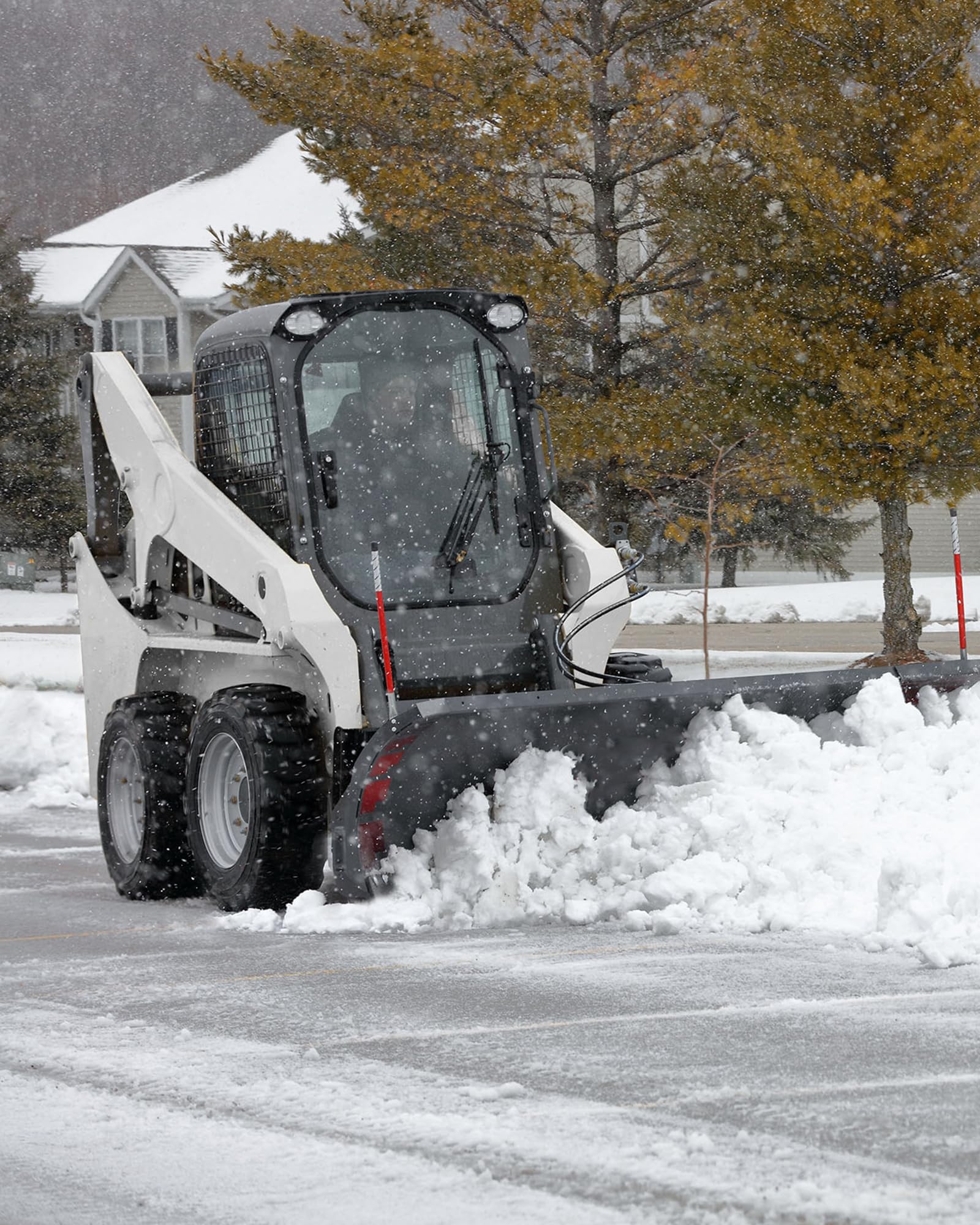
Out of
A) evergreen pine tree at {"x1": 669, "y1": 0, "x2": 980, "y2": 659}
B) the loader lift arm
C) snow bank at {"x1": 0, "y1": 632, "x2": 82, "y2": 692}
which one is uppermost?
evergreen pine tree at {"x1": 669, "y1": 0, "x2": 980, "y2": 659}

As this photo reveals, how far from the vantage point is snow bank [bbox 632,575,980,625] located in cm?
2686

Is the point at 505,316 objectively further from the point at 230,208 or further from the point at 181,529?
the point at 230,208

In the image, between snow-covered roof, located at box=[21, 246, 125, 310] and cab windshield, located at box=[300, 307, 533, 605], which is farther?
snow-covered roof, located at box=[21, 246, 125, 310]

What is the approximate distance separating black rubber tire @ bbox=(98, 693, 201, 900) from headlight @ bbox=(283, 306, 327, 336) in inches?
76.5

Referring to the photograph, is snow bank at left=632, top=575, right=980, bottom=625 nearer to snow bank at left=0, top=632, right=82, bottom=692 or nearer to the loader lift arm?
snow bank at left=0, top=632, right=82, bottom=692

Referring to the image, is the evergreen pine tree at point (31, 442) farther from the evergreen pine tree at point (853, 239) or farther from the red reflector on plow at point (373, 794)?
the red reflector on plow at point (373, 794)

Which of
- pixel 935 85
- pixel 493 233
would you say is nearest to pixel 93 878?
pixel 493 233

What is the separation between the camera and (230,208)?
52.9 meters

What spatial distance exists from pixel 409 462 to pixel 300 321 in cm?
83

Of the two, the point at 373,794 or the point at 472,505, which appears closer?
the point at 373,794

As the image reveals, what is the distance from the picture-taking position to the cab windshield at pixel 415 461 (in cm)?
845

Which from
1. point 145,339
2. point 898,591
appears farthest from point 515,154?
point 145,339

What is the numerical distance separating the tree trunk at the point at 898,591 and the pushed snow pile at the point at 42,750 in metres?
7.83

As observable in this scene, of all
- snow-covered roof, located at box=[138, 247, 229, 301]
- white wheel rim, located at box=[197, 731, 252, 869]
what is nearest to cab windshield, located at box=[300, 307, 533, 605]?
white wheel rim, located at box=[197, 731, 252, 869]
